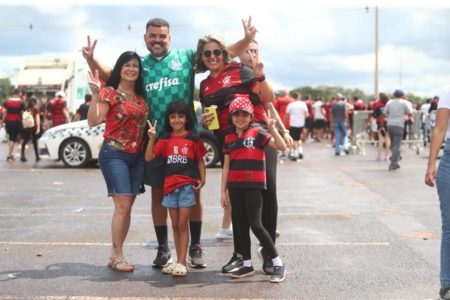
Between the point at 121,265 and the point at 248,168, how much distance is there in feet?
4.56

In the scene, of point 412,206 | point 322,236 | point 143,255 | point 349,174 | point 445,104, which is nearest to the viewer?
point 445,104

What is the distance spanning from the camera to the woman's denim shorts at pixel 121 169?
619 centimetres

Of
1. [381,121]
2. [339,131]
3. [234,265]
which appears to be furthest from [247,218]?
[339,131]

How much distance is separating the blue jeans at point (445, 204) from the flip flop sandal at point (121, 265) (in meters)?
2.57

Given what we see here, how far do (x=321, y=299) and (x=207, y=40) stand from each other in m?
2.38

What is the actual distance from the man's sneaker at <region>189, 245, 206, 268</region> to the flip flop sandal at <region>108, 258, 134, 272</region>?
1.76 feet

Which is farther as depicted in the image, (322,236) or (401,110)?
(401,110)

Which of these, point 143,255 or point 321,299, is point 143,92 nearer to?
point 143,255

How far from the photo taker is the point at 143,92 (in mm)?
6293

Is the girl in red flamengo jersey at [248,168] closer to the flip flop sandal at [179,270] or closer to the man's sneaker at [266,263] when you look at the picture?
the man's sneaker at [266,263]

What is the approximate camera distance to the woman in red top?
6.14 meters

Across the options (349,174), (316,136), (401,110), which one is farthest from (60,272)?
(316,136)

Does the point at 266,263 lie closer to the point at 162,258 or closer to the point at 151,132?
the point at 162,258

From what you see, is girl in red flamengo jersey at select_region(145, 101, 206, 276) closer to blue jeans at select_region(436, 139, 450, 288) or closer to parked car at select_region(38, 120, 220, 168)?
blue jeans at select_region(436, 139, 450, 288)
